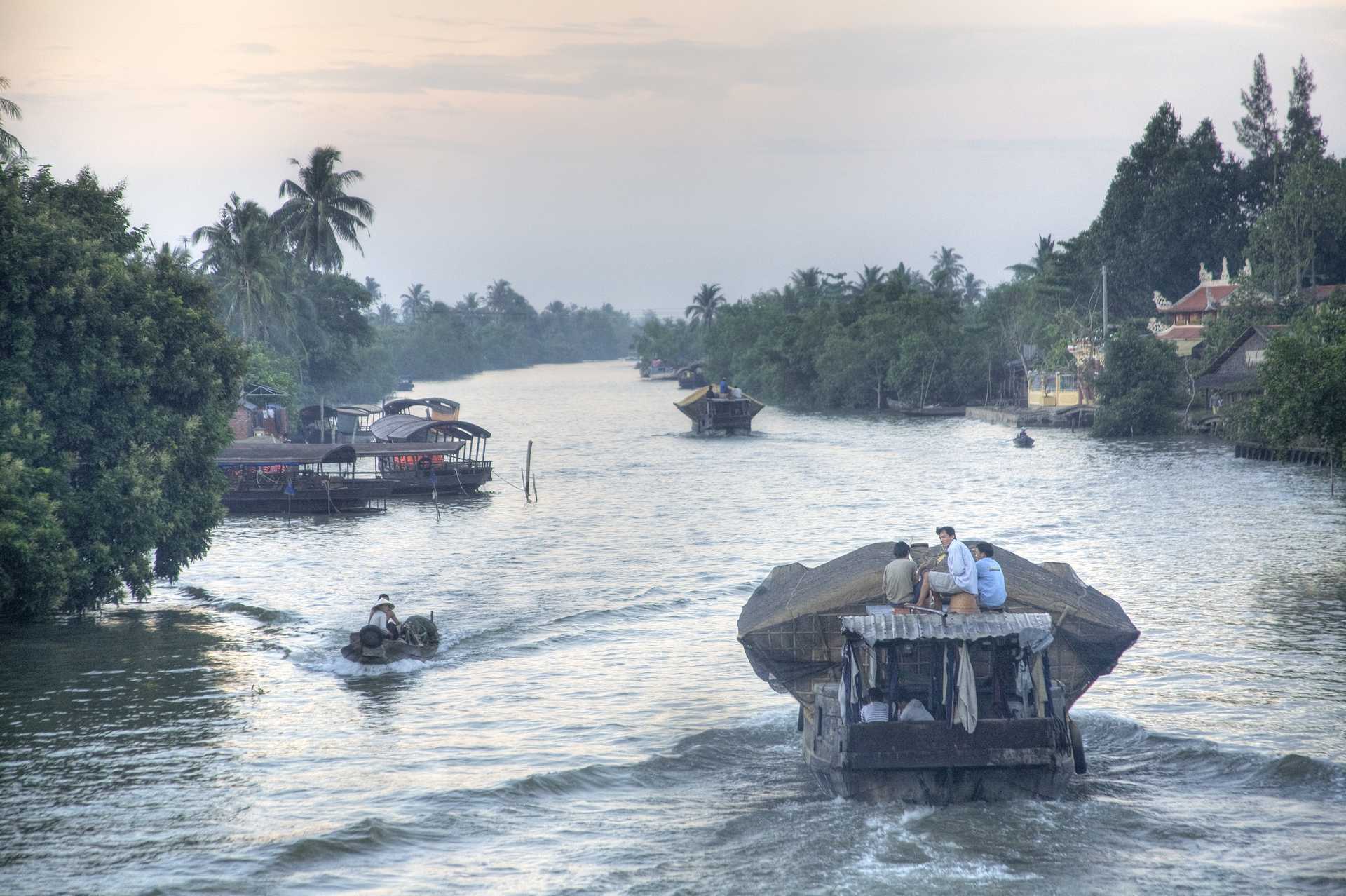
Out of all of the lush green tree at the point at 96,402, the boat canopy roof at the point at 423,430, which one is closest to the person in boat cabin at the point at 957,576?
the lush green tree at the point at 96,402

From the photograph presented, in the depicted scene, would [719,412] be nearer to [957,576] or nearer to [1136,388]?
[1136,388]

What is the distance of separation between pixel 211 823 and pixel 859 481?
43.4 m

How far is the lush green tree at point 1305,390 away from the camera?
34625 mm

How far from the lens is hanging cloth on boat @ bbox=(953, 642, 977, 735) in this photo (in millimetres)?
14031

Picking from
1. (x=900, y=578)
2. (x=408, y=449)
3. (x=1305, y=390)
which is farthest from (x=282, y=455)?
(x=900, y=578)

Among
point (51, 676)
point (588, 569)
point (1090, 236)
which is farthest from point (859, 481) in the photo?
point (1090, 236)

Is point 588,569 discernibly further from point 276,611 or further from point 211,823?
point 211,823

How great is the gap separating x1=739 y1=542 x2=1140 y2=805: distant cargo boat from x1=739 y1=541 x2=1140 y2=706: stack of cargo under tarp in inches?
0.8

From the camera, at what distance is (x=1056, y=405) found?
8781 centimetres

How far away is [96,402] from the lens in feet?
85.7

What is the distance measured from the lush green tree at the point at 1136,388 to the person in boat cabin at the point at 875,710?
60.3 metres

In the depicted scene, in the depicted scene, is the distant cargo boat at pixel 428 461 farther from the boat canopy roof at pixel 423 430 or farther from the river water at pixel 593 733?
the river water at pixel 593 733

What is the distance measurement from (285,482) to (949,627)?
35.8 metres

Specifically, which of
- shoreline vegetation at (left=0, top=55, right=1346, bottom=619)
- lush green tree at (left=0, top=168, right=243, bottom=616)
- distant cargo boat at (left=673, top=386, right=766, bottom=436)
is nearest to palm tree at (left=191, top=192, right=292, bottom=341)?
shoreline vegetation at (left=0, top=55, right=1346, bottom=619)
